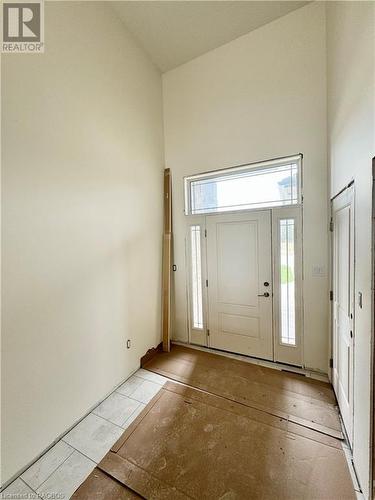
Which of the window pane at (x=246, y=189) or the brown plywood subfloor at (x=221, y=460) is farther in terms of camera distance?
the window pane at (x=246, y=189)

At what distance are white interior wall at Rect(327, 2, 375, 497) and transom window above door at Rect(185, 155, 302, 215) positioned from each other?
80cm

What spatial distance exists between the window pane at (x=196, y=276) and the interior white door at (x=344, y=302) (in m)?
1.69

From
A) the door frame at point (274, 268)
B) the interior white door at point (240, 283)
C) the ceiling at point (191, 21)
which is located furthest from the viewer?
the interior white door at point (240, 283)

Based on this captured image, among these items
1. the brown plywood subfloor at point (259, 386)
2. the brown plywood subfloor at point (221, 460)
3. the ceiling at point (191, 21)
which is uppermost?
the ceiling at point (191, 21)

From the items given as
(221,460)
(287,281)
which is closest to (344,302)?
(287,281)

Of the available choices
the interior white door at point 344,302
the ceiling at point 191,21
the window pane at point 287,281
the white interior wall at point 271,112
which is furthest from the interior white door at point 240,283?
the ceiling at point 191,21

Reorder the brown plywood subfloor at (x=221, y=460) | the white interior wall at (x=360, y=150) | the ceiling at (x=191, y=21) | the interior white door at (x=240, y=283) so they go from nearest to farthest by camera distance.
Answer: the white interior wall at (x=360, y=150), the brown plywood subfloor at (x=221, y=460), the ceiling at (x=191, y=21), the interior white door at (x=240, y=283)

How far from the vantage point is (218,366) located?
2705 millimetres

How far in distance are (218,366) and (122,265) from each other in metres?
1.78

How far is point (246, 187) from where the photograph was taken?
2.87 m

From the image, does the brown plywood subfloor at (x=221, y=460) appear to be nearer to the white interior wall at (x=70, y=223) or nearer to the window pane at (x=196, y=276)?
the white interior wall at (x=70, y=223)

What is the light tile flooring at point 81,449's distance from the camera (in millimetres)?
1414

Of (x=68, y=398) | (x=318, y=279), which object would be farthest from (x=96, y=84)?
(x=318, y=279)

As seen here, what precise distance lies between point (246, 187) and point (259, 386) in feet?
7.95
